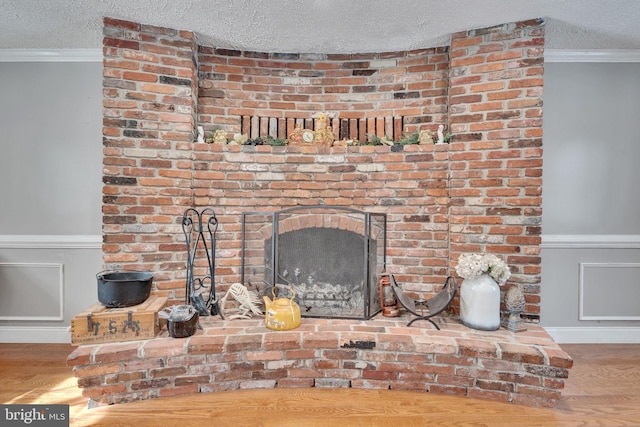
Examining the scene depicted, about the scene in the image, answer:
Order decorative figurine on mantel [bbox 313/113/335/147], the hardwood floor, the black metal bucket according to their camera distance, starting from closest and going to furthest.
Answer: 1. the hardwood floor
2. the black metal bucket
3. decorative figurine on mantel [bbox 313/113/335/147]

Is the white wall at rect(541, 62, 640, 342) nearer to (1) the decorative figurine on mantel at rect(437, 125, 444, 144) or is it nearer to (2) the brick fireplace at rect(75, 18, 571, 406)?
(2) the brick fireplace at rect(75, 18, 571, 406)

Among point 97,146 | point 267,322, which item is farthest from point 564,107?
point 97,146

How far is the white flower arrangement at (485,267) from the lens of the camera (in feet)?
6.88

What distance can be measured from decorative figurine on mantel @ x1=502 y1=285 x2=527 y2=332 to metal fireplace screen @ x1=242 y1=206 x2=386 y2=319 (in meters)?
0.88

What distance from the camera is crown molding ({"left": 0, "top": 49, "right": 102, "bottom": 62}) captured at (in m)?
2.64

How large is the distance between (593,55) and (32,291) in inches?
198

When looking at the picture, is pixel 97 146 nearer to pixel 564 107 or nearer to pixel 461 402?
pixel 461 402

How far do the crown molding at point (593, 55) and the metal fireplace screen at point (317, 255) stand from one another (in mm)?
1940

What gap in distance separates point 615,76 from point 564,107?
0.50 m

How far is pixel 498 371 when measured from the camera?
6.23ft

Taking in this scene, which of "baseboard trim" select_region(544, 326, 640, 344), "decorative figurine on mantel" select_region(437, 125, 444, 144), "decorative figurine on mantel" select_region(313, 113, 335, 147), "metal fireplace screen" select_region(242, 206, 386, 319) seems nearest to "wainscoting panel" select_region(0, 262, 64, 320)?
"metal fireplace screen" select_region(242, 206, 386, 319)

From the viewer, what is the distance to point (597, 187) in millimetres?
2674

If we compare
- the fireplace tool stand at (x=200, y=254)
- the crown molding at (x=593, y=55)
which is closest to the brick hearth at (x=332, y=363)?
the fireplace tool stand at (x=200, y=254)

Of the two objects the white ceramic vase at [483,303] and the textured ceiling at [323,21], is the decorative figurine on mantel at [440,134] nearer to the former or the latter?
the textured ceiling at [323,21]
